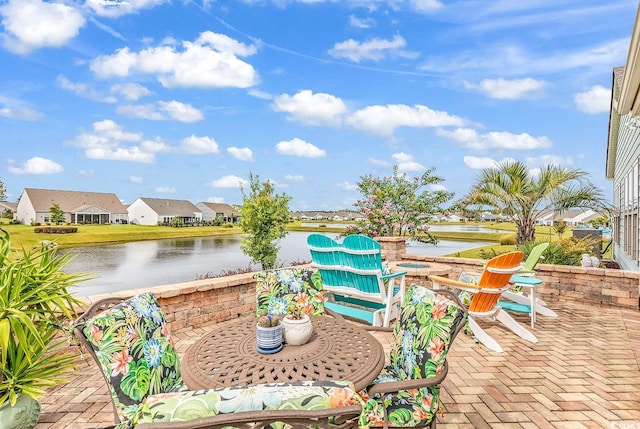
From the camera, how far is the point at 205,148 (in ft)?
73.0

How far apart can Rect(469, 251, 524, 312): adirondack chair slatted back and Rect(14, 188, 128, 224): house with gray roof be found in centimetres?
1266

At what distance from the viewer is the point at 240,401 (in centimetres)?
93

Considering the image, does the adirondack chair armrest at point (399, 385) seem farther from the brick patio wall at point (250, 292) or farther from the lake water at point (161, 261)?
the lake water at point (161, 261)

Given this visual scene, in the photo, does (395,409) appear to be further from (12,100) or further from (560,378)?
(12,100)

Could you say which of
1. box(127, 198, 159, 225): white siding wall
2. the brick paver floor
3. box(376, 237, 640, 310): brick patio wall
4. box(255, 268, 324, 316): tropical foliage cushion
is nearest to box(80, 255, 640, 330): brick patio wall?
box(376, 237, 640, 310): brick patio wall

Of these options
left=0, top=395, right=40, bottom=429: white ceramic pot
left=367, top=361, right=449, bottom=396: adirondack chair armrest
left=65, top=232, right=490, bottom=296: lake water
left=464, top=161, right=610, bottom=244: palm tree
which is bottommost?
left=65, top=232, right=490, bottom=296: lake water

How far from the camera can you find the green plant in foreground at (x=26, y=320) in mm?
2031

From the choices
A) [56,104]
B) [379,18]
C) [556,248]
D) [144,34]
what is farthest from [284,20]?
[56,104]

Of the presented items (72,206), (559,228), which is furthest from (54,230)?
(559,228)

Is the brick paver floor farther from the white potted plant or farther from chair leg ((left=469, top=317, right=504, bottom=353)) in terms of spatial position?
the white potted plant

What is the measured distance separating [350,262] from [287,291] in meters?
1.50

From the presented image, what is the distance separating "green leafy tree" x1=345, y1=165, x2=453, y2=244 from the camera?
882 cm

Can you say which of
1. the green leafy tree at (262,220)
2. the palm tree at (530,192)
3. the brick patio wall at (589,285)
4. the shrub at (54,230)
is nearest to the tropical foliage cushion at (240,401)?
the brick patio wall at (589,285)

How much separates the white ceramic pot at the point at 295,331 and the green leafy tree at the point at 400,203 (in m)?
6.87
